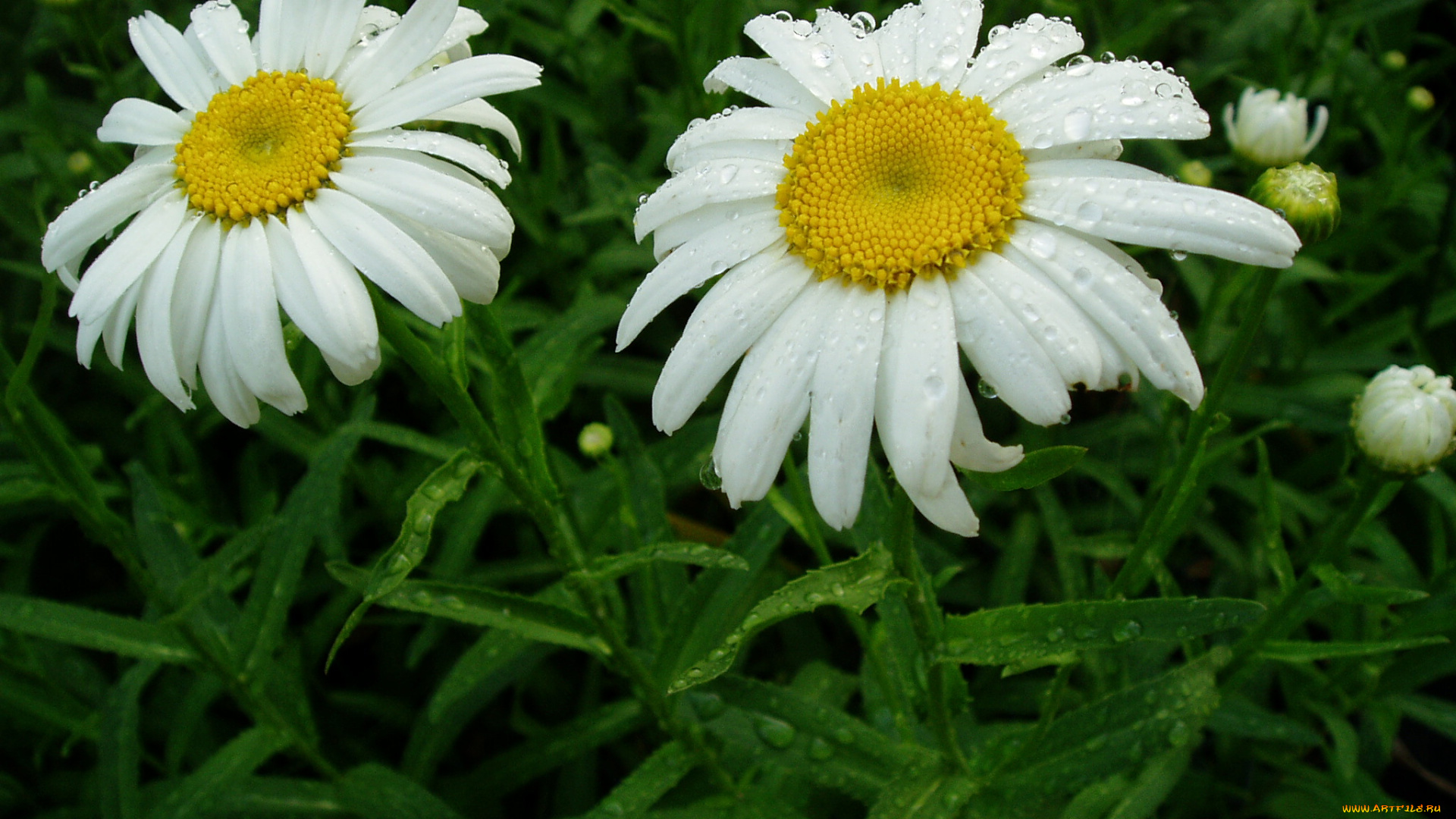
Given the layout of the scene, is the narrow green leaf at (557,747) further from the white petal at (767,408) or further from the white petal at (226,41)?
the white petal at (226,41)

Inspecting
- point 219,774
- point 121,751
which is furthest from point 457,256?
point 121,751

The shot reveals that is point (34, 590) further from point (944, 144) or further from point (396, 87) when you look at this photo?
point (944, 144)

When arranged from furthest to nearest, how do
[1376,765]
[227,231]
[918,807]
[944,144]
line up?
[1376,765] < [918,807] < [227,231] < [944,144]

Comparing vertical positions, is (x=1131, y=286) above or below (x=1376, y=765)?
above

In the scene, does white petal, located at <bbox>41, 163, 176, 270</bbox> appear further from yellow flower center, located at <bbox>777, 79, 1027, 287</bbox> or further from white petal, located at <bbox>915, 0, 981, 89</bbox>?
white petal, located at <bbox>915, 0, 981, 89</bbox>

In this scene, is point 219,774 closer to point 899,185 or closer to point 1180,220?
point 899,185

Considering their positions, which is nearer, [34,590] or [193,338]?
[193,338]

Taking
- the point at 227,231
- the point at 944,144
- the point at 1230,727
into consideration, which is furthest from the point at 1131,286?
the point at 1230,727

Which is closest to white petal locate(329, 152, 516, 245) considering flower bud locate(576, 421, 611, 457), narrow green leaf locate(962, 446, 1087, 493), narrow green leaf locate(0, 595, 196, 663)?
narrow green leaf locate(962, 446, 1087, 493)

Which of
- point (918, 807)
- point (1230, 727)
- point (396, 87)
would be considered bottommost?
point (1230, 727)
